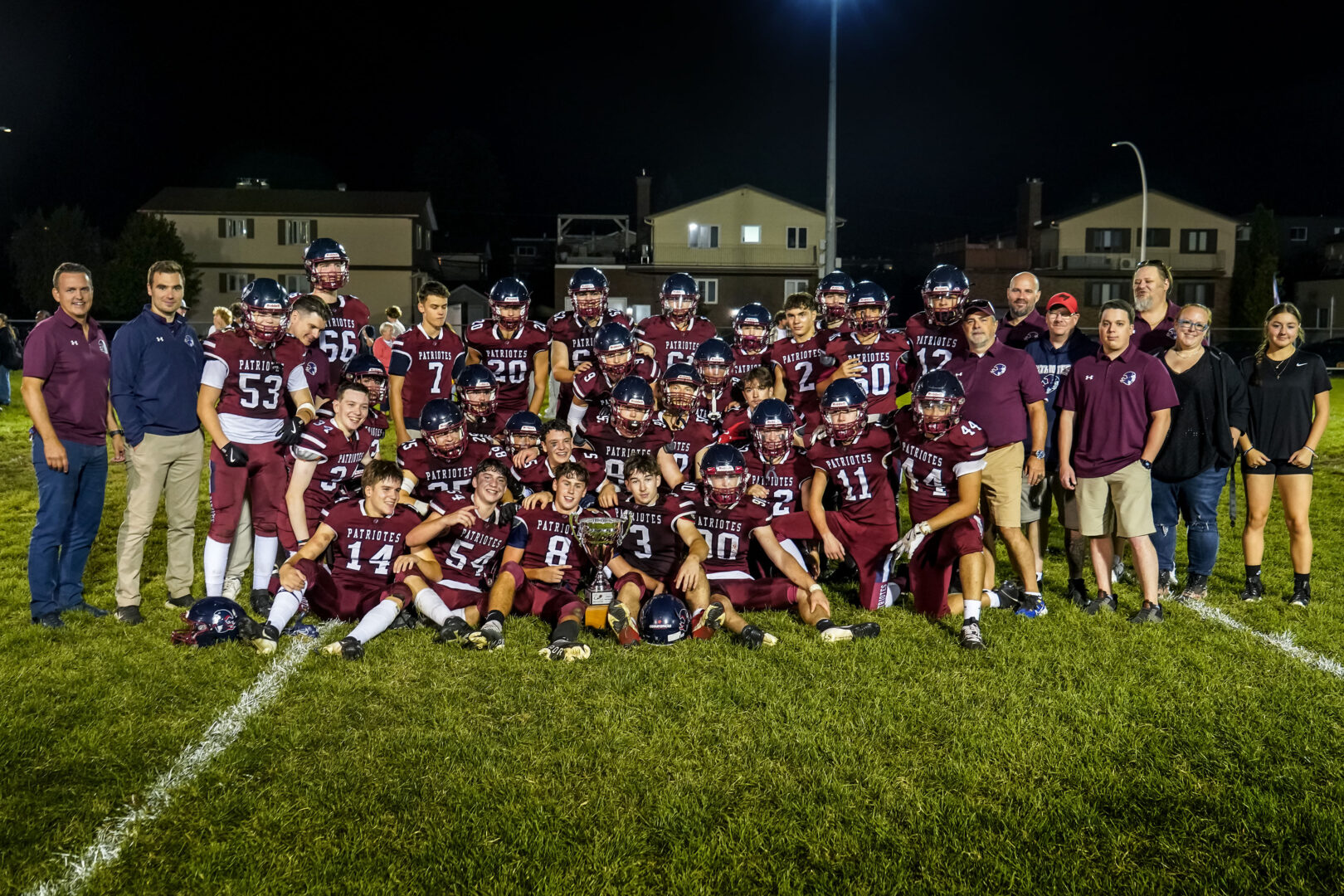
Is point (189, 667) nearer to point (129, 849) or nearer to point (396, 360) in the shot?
point (129, 849)

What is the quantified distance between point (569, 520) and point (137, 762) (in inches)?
110

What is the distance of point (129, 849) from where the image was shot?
127 inches

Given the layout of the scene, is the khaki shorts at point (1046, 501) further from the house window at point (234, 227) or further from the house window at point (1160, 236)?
the house window at point (234, 227)

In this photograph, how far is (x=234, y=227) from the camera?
42469mm

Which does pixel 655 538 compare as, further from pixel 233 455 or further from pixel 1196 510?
pixel 1196 510

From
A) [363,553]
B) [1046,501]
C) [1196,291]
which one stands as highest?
[1196,291]

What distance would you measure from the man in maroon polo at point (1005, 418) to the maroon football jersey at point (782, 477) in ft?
3.71

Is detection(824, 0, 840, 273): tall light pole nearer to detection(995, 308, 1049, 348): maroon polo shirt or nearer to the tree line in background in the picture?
detection(995, 308, 1049, 348): maroon polo shirt

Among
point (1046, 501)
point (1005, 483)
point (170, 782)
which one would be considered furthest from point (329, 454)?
point (1046, 501)

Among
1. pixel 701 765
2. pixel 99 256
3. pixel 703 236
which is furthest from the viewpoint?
pixel 99 256

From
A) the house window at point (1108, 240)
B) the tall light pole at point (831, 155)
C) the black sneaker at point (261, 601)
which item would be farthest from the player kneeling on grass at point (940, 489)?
the house window at point (1108, 240)

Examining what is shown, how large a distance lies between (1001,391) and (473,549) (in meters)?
3.56

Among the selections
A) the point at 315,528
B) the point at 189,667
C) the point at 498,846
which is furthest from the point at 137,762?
the point at 315,528

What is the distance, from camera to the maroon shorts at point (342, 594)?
19.0 feet
